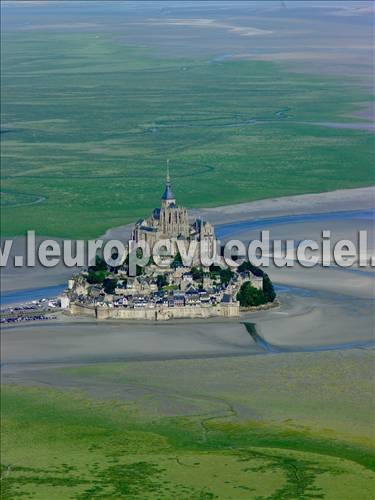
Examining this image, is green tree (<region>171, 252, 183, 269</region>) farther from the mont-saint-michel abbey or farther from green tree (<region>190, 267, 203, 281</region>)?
green tree (<region>190, 267, 203, 281</region>)

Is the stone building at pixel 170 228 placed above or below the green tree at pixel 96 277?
above

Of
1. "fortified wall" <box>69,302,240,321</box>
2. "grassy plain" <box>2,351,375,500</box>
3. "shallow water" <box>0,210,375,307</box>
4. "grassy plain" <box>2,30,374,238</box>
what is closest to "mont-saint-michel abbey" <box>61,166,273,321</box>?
"fortified wall" <box>69,302,240,321</box>

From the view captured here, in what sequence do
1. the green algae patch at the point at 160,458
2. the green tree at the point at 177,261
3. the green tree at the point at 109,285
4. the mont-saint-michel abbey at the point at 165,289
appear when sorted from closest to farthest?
the green algae patch at the point at 160,458, the mont-saint-michel abbey at the point at 165,289, the green tree at the point at 109,285, the green tree at the point at 177,261

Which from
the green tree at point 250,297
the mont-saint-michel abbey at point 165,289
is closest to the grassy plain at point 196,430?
the mont-saint-michel abbey at point 165,289

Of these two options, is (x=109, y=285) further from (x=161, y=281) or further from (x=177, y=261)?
(x=177, y=261)

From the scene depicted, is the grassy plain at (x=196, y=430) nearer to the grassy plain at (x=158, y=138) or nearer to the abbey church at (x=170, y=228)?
the abbey church at (x=170, y=228)

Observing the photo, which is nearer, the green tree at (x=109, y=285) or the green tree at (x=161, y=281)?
the green tree at (x=109, y=285)

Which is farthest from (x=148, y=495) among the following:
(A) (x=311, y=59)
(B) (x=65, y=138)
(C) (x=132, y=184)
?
(A) (x=311, y=59)

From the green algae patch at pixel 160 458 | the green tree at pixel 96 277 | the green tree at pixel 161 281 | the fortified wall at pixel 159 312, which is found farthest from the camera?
the green tree at pixel 96 277
